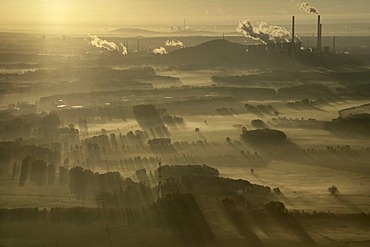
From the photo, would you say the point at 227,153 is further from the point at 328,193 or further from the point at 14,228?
the point at 14,228

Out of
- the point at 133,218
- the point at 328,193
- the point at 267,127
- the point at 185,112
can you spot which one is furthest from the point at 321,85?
the point at 133,218

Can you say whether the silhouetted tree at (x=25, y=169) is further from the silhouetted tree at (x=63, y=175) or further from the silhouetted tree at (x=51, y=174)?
the silhouetted tree at (x=63, y=175)

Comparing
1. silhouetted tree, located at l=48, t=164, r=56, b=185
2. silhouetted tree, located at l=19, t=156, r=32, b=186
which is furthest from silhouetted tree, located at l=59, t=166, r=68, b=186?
silhouetted tree, located at l=19, t=156, r=32, b=186

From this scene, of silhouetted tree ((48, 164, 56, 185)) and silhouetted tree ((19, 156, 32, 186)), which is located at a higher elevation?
silhouetted tree ((19, 156, 32, 186))

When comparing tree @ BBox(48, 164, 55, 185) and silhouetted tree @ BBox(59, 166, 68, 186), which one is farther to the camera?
tree @ BBox(48, 164, 55, 185)

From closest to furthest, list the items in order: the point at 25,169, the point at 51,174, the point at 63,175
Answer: the point at 63,175 → the point at 51,174 → the point at 25,169

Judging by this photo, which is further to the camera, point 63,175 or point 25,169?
point 25,169

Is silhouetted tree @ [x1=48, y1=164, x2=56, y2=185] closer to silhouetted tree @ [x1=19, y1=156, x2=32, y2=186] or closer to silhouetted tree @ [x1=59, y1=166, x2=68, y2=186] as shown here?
silhouetted tree @ [x1=59, y1=166, x2=68, y2=186]

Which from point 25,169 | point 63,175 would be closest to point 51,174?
point 63,175

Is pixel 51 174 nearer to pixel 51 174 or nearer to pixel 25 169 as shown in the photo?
pixel 51 174

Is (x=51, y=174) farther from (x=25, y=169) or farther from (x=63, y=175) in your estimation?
(x=25, y=169)

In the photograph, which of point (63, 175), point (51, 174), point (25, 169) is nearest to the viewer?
point (63, 175)
